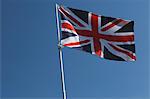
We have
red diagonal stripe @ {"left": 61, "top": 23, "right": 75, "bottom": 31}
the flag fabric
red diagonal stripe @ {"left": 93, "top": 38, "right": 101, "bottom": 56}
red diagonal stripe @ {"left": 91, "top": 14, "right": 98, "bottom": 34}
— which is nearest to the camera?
red diagonal stripe @ {"left": 61, "top": 23, "right": 75, "bottom": 31}

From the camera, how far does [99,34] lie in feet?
115

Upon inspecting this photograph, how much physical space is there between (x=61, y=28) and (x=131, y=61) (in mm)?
3191

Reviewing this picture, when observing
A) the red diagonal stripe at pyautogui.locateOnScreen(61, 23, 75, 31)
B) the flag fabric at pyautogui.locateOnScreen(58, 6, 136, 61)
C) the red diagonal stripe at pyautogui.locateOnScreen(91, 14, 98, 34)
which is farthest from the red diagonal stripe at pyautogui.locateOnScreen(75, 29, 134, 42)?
the red diagonal stripe at pyautogui.locateOnScreen(61, 23, 75, 31)

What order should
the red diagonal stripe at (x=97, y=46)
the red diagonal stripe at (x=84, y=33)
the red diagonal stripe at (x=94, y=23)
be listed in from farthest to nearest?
the red diagonal stripe at (x=94, y=23)
the red diagonal stripe at (x=84, y=33)
the red diagonal stripe at (x=97, y=46)

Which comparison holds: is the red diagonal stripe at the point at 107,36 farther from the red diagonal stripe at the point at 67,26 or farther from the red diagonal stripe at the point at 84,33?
the red diagonal stripe at the point at 67,26

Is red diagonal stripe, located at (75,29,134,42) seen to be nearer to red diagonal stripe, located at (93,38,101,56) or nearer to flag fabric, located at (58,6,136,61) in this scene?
flag fabric, located at (58,6,136,61)

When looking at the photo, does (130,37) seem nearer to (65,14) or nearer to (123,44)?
(123,44)

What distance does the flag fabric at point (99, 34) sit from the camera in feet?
113

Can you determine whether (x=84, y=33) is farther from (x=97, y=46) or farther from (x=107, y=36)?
(x=107, y=36)

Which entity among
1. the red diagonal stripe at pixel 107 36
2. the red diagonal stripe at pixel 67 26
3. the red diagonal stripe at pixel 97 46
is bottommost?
the red diagonal stripe at pixel 97 46

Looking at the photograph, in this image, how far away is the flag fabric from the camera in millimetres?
34469

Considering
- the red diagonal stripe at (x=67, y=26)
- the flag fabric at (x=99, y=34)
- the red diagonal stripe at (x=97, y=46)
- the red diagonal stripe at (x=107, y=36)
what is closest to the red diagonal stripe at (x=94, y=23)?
the flag fabric at (x=99, y=34)

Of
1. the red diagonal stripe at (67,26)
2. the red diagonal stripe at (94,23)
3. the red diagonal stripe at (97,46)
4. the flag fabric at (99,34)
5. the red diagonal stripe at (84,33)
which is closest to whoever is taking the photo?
the red diagonal stripe at (67,26)

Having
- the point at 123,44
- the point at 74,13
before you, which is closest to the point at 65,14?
the point at 74,13
